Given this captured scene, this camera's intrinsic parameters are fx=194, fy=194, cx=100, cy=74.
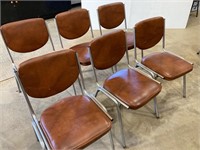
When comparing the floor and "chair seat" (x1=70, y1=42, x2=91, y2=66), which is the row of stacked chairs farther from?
the floor

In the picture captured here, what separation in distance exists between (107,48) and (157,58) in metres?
0.62

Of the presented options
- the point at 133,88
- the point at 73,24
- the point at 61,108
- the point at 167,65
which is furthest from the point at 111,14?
the point at 61,108

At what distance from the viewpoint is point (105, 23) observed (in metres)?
2.40

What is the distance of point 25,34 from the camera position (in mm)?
2025

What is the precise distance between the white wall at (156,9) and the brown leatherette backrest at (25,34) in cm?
178

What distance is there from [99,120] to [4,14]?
11.4ft

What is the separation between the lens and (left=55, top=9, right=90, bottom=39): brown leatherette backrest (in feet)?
7.05

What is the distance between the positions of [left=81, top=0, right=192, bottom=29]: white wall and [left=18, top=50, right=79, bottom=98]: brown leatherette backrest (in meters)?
2.49

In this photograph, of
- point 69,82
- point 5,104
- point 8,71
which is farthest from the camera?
point 8,71

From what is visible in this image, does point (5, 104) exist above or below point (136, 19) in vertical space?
below

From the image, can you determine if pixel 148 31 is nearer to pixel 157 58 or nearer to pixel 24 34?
pixel 157 58

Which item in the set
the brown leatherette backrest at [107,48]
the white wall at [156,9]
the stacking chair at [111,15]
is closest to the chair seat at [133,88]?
the brown leatherette backrest at [107,48]

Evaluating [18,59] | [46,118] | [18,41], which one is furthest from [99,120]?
[18,59]

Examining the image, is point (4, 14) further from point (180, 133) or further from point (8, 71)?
point (180, 133)
